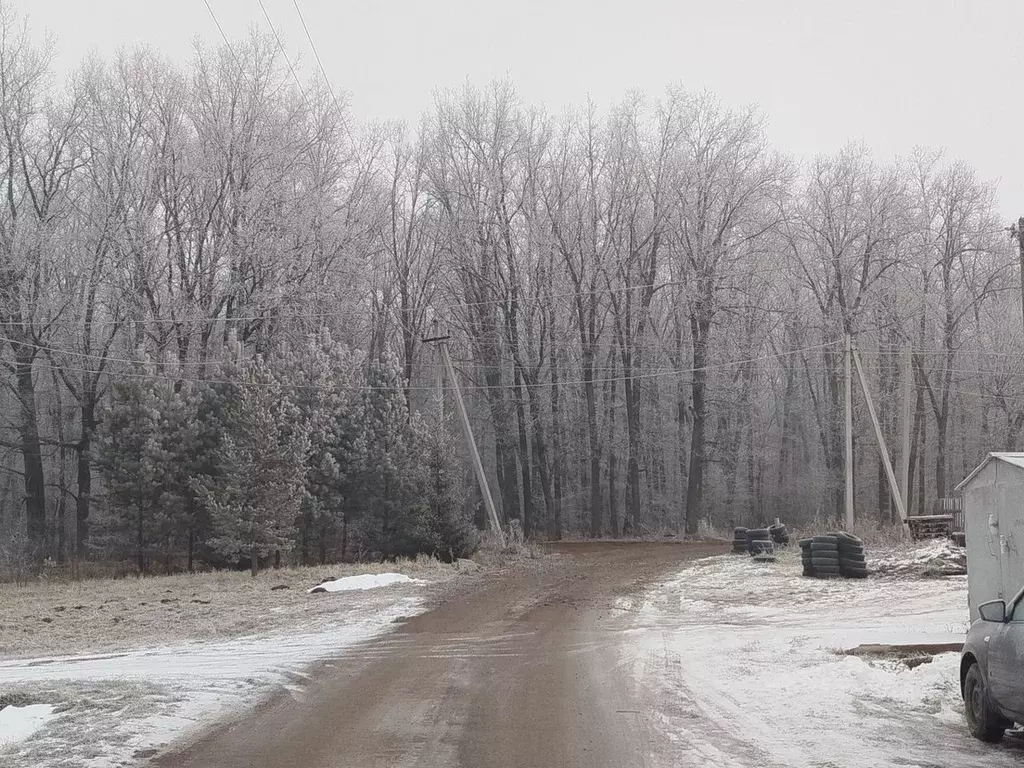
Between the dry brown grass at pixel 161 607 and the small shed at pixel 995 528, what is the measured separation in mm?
10729

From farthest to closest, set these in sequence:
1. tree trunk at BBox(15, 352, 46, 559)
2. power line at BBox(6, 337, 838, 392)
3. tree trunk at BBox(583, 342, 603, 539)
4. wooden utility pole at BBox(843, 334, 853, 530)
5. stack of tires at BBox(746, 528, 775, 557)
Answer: tree trunk at BBox(583, 342, 603, 539)
tree trunk at BBox(15, 352, 46, 559)
power line at BBox(6, 337, 838, 392)
wooden utility pole at BBox(843, 334, 853, 530)
stack of tires at BBox(746, 528, 775, 557)

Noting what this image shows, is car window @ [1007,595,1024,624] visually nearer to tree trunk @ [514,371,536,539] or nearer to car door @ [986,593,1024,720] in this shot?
car door @ [986,593,1024,720]

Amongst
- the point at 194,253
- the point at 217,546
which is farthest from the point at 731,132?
the point at 217,546

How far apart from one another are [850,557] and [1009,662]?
16.1 m

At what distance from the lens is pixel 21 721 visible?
9.02 metres

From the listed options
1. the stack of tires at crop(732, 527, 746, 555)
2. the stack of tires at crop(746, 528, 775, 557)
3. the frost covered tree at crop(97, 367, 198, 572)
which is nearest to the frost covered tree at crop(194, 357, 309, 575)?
the frost covered tree at crop(97, 367, 198, 572)

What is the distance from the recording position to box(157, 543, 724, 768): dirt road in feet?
25.4

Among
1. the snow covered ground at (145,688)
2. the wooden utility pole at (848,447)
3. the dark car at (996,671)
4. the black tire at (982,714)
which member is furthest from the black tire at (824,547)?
the black tire at (982,714)

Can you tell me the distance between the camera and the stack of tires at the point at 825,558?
22.8 m

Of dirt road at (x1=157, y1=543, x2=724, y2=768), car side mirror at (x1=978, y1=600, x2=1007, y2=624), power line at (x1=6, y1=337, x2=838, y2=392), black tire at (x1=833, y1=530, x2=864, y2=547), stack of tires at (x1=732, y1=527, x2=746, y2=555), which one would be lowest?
stack of tires at (x1=732, y1=527, x2=746, y2=555)

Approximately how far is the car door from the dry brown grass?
1182 centimetres

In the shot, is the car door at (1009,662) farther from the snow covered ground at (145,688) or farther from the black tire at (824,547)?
the black tire at (824,547)

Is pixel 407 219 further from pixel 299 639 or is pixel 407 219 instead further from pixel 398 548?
pixel 299 639

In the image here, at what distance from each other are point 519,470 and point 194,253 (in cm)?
2461
